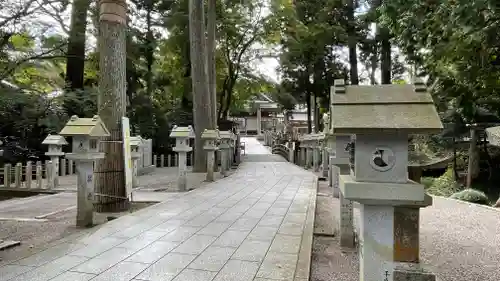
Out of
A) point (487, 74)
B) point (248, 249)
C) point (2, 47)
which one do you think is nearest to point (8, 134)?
point (2, 47)

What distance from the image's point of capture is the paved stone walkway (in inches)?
126

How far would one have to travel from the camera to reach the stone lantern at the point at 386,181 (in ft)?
7.06

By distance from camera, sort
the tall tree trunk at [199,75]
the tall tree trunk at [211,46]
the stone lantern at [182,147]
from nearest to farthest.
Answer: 1. the stone lantern at [182,147]
2. the tall tree trunk at [199,75]
3. the tall tree trunk at [211,46]

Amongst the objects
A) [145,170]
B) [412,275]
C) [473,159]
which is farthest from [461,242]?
[145,170]

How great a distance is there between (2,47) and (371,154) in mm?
10273

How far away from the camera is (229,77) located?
20891mm

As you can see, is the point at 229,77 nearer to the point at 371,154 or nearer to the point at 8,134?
the point at 8,134

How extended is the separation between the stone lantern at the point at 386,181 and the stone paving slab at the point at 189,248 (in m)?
1.12

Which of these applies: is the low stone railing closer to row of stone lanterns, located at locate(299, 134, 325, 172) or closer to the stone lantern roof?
row of stone lanterns, located at locate(299, 134, 325, 172)

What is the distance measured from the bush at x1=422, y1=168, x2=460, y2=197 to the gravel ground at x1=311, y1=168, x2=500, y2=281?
4625 mm

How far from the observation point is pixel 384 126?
213 cm

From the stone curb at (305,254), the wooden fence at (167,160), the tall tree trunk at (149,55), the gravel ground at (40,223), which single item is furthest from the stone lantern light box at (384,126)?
the tall tree trunk at (149,55)

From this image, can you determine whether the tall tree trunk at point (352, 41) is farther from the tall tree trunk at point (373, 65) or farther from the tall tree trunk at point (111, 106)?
the tall tree trunk at point (111, 106)

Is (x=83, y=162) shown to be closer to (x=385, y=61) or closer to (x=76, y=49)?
(x=76, y=49)
